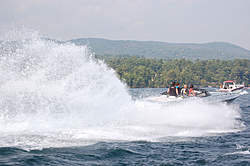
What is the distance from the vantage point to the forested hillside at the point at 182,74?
11797 cm

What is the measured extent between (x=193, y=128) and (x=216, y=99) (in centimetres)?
590

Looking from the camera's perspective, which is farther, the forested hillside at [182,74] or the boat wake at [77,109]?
the forested hillside at [182,74]

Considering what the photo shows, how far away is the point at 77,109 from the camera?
10773 mm

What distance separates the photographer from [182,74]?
126812mm

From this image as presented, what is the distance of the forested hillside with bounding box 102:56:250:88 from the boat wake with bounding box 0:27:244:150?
9742 cm

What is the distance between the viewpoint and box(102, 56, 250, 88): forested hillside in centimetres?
11797

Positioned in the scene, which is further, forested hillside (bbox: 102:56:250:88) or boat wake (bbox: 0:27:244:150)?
forested hillside (bbox: 102:56:250:88)

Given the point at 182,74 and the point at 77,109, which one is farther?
the point at 182,74

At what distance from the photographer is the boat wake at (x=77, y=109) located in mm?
8289

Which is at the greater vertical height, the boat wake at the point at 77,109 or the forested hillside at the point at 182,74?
the forested hillside at the point at 182,74

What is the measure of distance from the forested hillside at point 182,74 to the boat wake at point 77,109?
3836 inches

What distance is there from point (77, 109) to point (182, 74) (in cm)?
A: 12007

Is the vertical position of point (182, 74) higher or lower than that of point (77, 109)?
higher

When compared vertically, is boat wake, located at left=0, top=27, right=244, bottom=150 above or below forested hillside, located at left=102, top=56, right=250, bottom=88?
below
